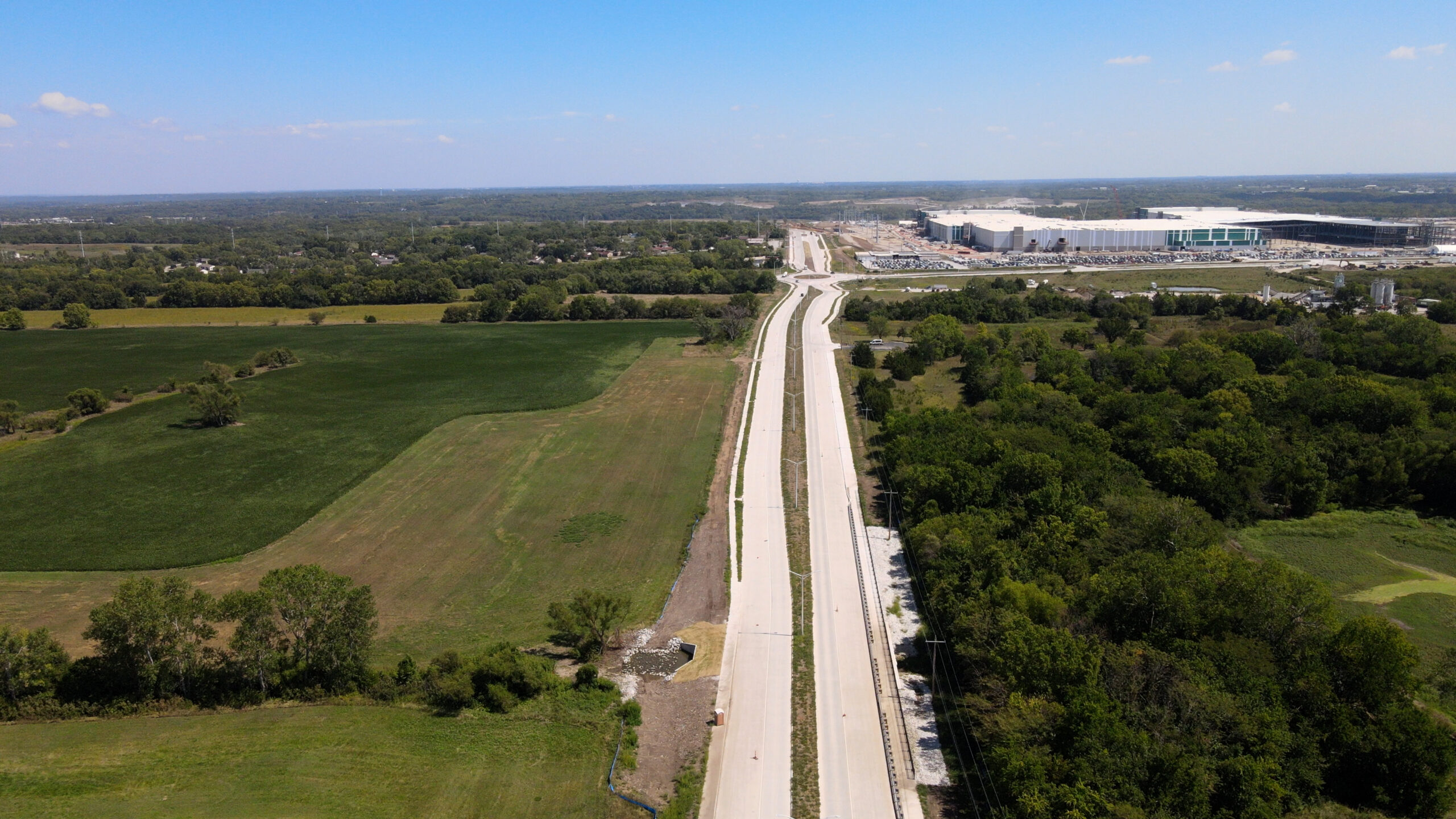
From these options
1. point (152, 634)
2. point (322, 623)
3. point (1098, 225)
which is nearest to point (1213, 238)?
point (1098, 225)

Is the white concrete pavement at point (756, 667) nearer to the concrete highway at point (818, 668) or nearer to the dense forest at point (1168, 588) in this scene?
the concrete highway at point (818, 668)

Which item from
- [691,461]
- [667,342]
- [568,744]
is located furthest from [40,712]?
[667,342]

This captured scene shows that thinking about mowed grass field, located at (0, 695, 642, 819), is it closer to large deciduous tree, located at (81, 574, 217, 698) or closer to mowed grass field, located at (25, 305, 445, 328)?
large deciduous tree, located at (81, 574, 217, 698)

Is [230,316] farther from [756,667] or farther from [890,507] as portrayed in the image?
[756,667]

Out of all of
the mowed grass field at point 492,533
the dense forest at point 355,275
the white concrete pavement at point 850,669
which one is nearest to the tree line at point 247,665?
the mowed grass field at point 492,533

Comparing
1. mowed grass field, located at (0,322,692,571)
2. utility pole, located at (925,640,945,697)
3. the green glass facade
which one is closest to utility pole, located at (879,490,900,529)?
utility pole, located at (925,640,945,697)

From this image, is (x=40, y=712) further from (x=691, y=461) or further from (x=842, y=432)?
(x=842, y=432)
